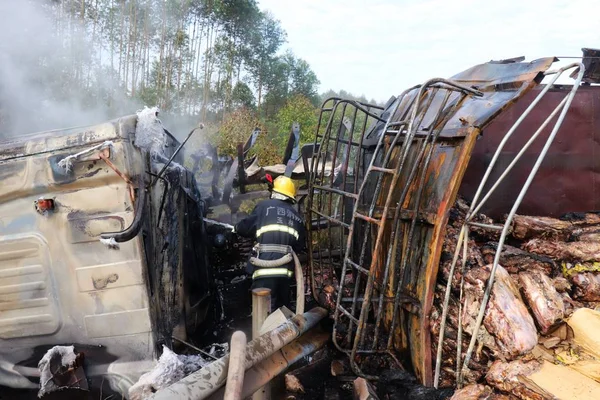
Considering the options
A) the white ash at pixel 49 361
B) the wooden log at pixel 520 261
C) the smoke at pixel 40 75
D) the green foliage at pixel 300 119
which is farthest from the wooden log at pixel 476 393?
the green foliage at pixel 300 119

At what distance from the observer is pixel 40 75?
35.4 feet

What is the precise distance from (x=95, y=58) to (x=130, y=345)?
749 inches

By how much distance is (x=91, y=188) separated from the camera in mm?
2727

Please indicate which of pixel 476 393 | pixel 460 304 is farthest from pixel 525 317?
pixel 476 393

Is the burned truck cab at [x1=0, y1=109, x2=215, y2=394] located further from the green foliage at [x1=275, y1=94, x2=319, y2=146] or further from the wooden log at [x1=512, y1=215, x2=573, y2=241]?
the green foliage at [x1=275, y1=94, x2=319, y2=146]

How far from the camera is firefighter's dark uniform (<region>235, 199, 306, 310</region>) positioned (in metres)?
4.23

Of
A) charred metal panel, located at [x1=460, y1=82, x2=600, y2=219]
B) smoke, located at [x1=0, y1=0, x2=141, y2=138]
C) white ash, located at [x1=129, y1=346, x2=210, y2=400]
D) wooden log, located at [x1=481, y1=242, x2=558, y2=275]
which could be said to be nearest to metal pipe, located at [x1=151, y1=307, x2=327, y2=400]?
white ash, located at [x1=129, y1=346, x2=210, y2=400]

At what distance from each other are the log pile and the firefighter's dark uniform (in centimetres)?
165

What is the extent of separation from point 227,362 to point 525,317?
5.85 ft

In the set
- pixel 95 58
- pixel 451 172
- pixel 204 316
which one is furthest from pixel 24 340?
pixel 95 58

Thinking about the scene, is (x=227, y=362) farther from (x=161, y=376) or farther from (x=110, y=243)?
(x=110, y=243)

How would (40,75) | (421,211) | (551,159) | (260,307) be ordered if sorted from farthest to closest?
(40,75) → (551,159) → (260,307) → (421,211)

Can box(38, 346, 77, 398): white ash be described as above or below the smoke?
below

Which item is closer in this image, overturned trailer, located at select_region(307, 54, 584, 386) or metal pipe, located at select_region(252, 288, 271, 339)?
overturned trailer, located at select_region(307, 54, 584, 386)
